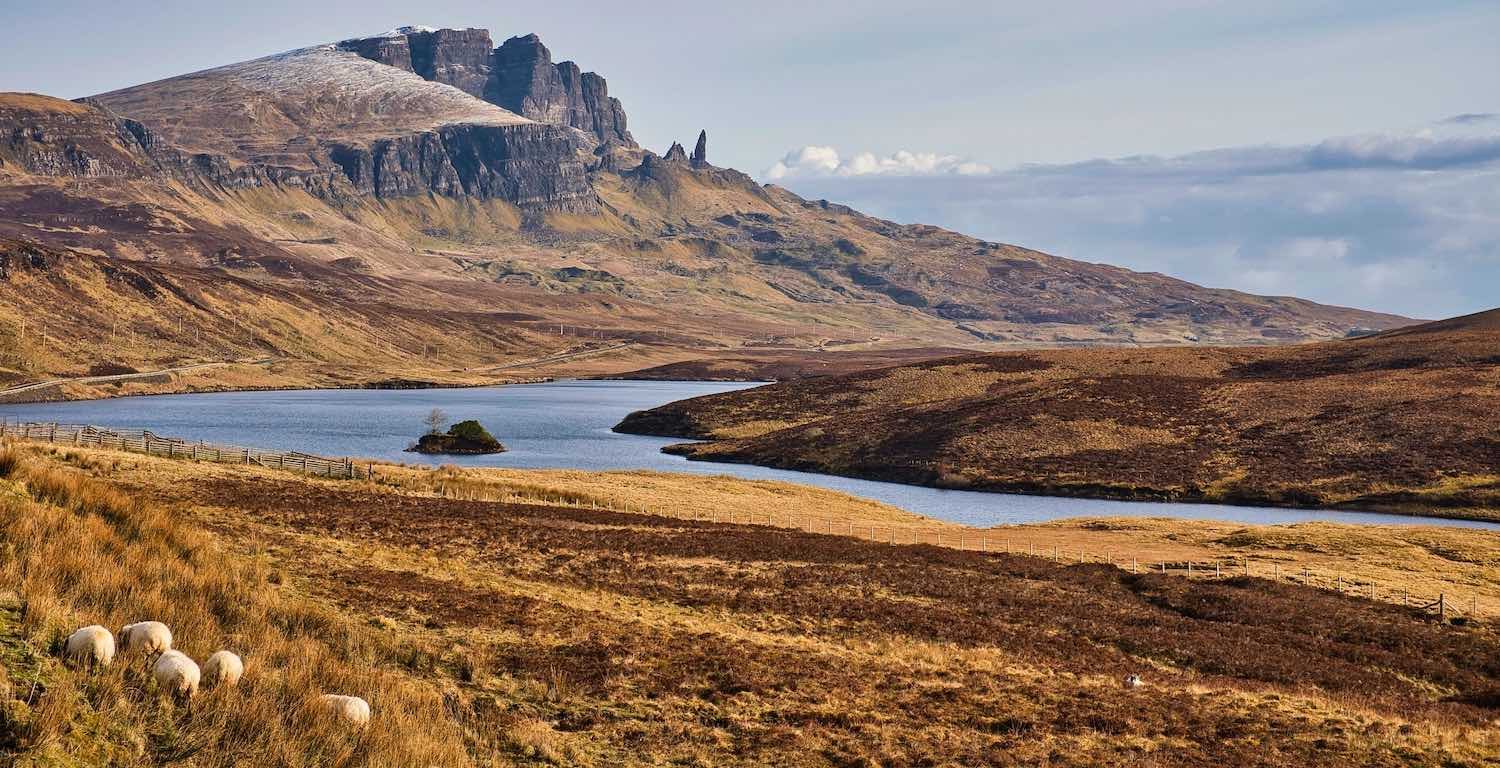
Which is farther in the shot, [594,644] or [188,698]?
[594,644]

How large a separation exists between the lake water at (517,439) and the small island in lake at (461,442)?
2248 millimetres

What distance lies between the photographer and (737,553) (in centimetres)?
4994

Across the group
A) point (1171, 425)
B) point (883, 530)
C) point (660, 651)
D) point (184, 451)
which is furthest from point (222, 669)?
point (1171, 425)

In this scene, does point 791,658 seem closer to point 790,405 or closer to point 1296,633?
point 1296,633

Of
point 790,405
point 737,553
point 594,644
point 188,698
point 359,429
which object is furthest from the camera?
point 790,405

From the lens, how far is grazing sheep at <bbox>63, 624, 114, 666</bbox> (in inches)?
549

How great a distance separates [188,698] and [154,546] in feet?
31.9

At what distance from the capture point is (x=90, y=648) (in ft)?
46.0

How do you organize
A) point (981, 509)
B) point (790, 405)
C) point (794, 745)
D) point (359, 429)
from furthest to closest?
point (790, 405)
point (359, 429)
point (981, 509)
point (794, 745)

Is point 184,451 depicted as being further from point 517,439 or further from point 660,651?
point 517,439

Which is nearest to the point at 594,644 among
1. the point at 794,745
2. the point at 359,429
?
the point at 794,745

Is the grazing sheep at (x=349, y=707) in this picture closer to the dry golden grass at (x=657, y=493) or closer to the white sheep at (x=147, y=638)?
the white sheep at (x=147, y=638)

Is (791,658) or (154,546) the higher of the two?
(154,546)

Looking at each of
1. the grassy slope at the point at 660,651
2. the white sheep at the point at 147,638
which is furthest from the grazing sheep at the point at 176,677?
the white sheep at the point at 147,638
